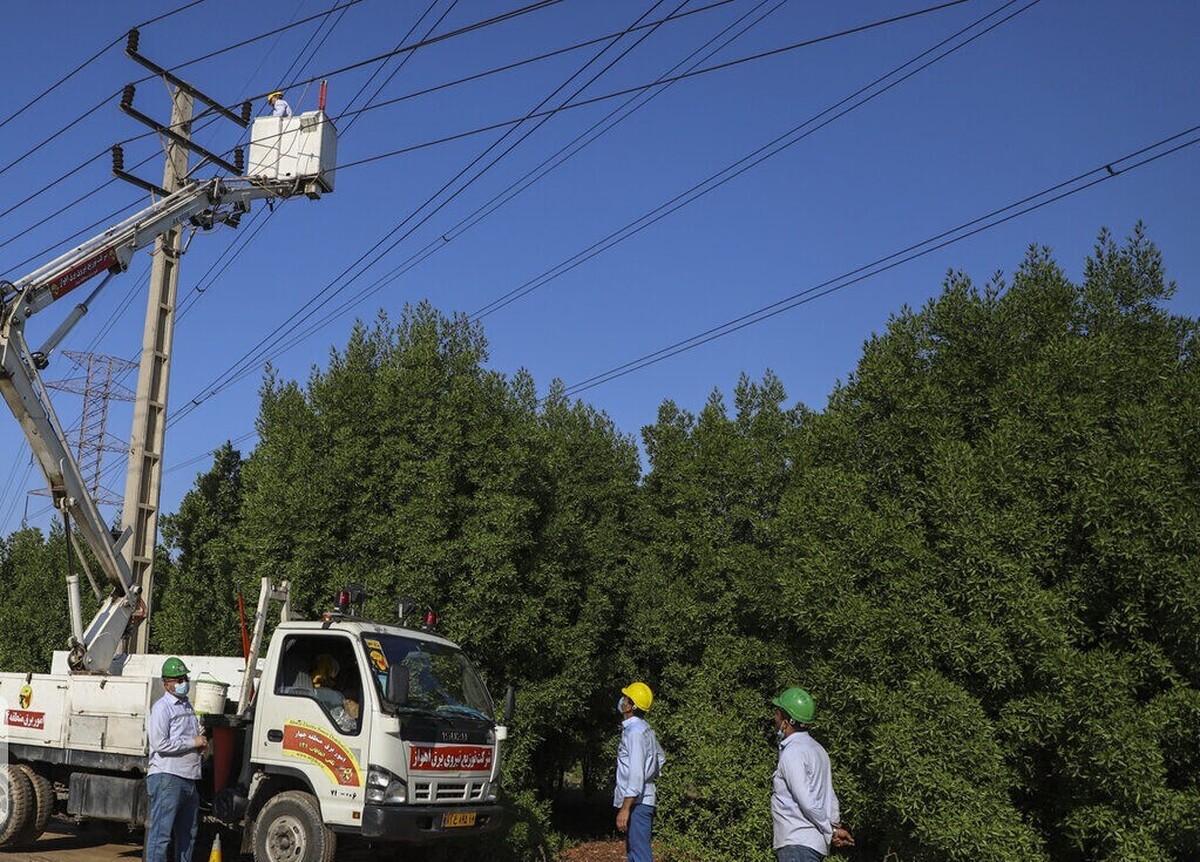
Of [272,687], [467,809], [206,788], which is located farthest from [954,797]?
[206,788]

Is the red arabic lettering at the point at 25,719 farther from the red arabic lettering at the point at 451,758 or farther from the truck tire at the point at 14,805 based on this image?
the red arabic lettering at the point at 451,758

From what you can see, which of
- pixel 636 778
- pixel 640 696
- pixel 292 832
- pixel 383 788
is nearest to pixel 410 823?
pixel 383 788

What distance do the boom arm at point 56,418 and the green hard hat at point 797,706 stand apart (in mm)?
8950

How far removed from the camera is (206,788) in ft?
33.7

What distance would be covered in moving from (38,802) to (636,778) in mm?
7308

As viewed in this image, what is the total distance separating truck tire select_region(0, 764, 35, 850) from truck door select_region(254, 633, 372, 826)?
3405 millimetres

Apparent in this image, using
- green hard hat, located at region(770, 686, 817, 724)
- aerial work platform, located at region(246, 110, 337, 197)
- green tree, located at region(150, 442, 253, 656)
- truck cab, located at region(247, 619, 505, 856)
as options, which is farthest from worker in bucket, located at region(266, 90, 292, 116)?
green hard hat, located at region(770, 686, 817, 724)

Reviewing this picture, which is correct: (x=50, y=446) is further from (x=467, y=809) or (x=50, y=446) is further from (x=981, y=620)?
(x=981, y=620)

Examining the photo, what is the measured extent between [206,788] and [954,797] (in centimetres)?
771

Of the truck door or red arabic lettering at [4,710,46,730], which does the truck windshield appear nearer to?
A: the truck door

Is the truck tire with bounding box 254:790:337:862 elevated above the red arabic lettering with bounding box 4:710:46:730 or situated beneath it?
situated beneath

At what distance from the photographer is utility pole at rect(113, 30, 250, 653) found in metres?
15.8

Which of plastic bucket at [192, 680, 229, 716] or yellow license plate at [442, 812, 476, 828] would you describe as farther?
plastic bucket at [192, 680, 229, 716]

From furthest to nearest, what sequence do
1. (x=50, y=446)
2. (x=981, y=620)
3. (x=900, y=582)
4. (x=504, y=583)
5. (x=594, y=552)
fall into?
(x=594, y=552)
(x=504, y=583)
(x=50, y=446)
(x=900, y=582)
(x=981, y=620)
